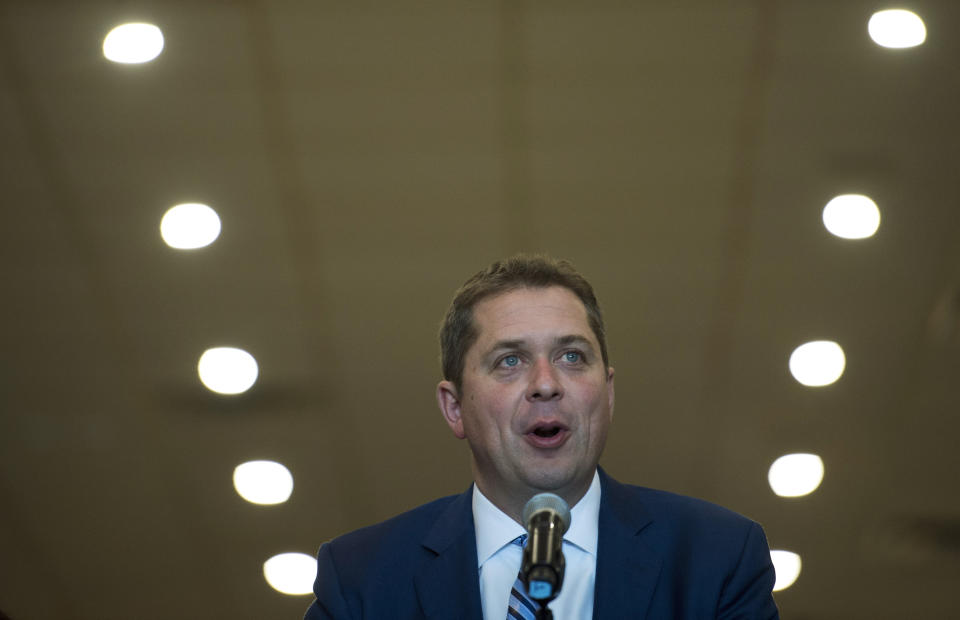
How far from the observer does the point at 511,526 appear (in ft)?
6.99

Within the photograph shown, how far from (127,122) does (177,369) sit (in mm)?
1637

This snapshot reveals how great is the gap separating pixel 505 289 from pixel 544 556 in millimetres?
940

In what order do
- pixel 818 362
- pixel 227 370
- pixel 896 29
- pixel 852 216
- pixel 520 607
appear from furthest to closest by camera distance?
pixel 227 370 < pixel 818 362 < pixel 852 216 < pixel 896 29 < pixel 520 607

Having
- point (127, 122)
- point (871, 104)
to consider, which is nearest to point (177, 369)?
point (127, 122)

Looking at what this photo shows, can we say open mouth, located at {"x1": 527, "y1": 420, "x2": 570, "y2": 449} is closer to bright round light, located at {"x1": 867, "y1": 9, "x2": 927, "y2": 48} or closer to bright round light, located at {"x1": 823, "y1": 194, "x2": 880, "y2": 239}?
bright round light, located at {"x1": 867, "y1": 9, "x2": 927, "y2": 48}

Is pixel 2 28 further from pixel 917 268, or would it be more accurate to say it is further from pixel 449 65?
pixel 917 268

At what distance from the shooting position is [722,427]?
255 inches

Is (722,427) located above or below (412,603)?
above

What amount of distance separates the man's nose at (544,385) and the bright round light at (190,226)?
344 cm

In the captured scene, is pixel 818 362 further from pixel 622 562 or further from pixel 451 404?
pixel 622 562

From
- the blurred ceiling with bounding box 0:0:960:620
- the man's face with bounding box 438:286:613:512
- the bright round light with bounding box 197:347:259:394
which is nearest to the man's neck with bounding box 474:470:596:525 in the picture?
the man's face with bounding box 438:286:613:512

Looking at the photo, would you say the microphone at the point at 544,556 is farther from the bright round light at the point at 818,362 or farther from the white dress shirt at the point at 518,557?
the bright round light at the point at 818,362

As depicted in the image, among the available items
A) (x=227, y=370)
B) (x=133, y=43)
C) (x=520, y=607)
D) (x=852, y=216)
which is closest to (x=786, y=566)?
(x=852, y=216)

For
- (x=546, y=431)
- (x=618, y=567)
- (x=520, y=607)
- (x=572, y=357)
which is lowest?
(x=520, y=607)
